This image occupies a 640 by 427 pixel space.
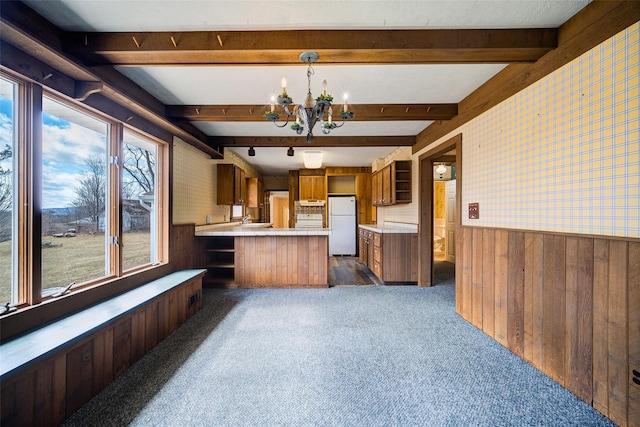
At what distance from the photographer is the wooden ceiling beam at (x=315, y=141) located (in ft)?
14.0

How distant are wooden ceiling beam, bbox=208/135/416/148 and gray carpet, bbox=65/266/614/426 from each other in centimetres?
279

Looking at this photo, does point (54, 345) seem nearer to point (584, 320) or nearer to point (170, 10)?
point (170, 10)

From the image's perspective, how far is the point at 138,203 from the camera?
2.80m

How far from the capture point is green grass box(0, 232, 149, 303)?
5.10 ft

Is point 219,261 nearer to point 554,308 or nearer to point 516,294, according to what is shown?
point 516,294

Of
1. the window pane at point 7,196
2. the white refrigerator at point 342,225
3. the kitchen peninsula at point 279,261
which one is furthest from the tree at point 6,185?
the white refrigerator at point 342,225

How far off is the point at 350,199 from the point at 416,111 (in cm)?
396

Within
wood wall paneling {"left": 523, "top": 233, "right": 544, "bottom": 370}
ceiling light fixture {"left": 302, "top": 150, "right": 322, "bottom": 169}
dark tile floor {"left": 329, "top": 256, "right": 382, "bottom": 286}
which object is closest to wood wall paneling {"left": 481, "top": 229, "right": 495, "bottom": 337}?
wood wall paneling {"left": 523, "top": 233, "right": 544, "bottom": 370}

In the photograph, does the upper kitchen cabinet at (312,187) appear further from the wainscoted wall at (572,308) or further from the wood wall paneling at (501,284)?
the wood wall paneling at (501,284)

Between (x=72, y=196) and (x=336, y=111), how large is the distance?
2636mm

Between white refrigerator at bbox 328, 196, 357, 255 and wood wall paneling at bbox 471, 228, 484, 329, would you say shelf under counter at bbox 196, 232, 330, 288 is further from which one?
white refrigerator at bbox 328, 196, 357, 255

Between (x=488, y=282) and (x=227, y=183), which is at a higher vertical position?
(x=227, y=183)

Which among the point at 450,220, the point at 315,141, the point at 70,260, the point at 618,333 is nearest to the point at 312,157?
the point at 315,141

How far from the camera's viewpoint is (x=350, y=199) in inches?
271
